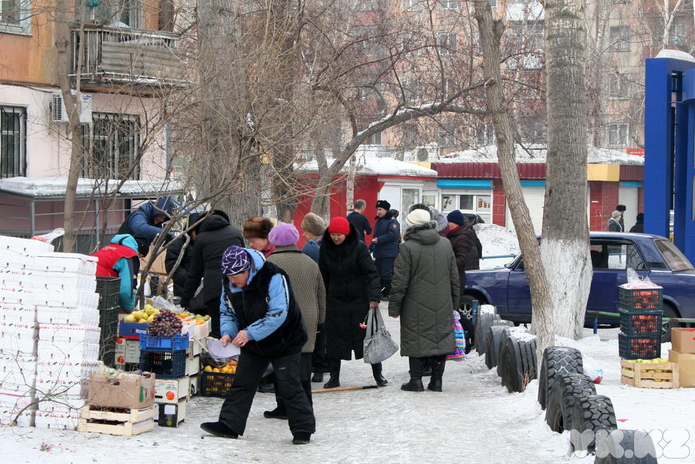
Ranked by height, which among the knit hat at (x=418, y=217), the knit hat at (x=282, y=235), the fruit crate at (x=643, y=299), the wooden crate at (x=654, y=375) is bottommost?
the wooden crate at (x=654, y=375)

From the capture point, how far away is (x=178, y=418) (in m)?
7.35

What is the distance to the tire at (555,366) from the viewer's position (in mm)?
7454

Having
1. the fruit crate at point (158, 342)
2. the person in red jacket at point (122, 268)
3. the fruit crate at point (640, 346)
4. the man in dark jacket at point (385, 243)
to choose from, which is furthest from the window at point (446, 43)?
the fruit crate at point (158, 342)

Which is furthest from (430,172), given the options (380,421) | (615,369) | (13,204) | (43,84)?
(380,421)

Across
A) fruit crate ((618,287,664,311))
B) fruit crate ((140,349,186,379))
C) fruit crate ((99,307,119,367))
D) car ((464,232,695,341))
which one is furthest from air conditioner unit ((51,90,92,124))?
fruit crate ((618,287,664,311))

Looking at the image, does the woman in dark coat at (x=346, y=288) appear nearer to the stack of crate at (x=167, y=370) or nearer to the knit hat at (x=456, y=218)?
the stack of crate at (x=167, y=370)

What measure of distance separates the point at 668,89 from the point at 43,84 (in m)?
13.0

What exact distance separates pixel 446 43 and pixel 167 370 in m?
15.5

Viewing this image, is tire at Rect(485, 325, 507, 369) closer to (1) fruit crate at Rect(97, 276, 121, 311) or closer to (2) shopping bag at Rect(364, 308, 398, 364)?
(2) shopping bag at Rect(364, 308, 398, 364)

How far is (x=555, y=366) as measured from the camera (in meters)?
7.50

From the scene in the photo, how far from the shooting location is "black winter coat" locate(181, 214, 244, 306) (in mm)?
9117

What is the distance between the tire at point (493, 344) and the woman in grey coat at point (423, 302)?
1164 mm

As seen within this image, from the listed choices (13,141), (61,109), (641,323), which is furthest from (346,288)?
(13,141)

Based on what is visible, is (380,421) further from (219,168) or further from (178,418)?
(219,168)
